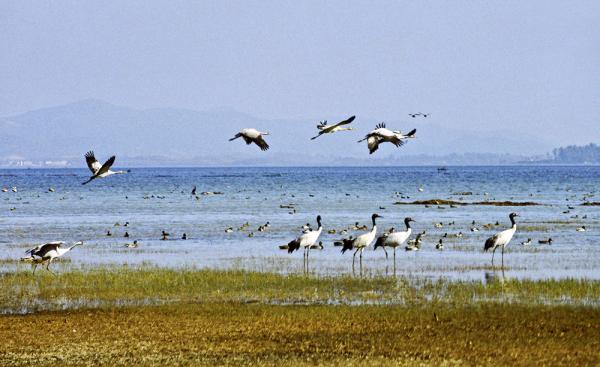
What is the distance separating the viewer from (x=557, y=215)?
57.7m

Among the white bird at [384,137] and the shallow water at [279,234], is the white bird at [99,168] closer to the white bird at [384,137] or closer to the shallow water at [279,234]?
the white bird at [384,137]

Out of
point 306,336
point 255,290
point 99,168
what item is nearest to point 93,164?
point 99,168

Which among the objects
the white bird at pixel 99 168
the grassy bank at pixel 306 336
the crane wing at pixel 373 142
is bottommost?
the grassy bank at pixel 306 336

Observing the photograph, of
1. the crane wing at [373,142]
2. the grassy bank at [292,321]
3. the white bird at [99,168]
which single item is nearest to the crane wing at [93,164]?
the white bird at [99,168]

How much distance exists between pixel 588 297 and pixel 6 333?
12.3m

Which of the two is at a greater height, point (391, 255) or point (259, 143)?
point (259, 143)

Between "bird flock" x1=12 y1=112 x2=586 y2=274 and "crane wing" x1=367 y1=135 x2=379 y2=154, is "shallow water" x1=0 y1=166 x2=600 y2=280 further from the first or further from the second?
"crane wing" x1=367 y1=135 x2=379 y2=154

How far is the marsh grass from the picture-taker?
22.7 m

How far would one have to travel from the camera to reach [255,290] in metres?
24.7

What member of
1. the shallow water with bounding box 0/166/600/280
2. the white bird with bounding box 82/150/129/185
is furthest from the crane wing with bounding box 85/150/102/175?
the shallow water with bounding box 0/166/600/280

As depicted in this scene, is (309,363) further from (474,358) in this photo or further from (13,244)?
(13,244)

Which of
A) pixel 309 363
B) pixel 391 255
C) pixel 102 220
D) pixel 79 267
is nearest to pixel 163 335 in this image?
pixel 309 363

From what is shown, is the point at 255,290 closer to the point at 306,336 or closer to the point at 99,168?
the point at 99,168

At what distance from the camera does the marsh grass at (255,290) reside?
22.7 meters
